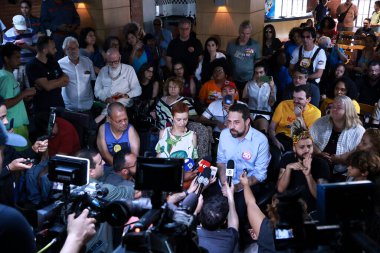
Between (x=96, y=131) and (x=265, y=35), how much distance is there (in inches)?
162

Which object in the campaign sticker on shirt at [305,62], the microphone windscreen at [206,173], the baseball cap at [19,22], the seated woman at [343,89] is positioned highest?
the baseball cap at [19,22]

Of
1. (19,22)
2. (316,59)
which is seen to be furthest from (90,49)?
(316,59)

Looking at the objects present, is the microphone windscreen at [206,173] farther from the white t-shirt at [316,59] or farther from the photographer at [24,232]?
the white t-shirt at [316,59]

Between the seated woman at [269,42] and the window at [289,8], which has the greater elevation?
the window at [289,8]

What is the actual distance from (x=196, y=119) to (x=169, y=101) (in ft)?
1.18

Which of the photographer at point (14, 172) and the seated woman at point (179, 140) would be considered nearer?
the photographer at point (14, 172)

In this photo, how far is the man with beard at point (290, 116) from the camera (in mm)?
4016

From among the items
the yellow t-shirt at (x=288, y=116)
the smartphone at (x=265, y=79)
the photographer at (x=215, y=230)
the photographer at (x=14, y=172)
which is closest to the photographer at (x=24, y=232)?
the photographer at (x=215, y=230)

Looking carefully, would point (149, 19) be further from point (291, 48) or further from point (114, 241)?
point (114, 241)

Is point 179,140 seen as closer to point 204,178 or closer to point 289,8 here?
point 204,178

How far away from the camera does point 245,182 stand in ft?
9.27

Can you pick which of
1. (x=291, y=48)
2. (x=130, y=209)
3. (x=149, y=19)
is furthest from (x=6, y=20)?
(x=130, y=209)

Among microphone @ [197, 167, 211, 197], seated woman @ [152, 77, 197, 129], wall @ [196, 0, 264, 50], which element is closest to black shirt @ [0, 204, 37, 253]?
microphone @ [197, 167, 211, 197]

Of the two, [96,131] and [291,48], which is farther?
[291,48]
